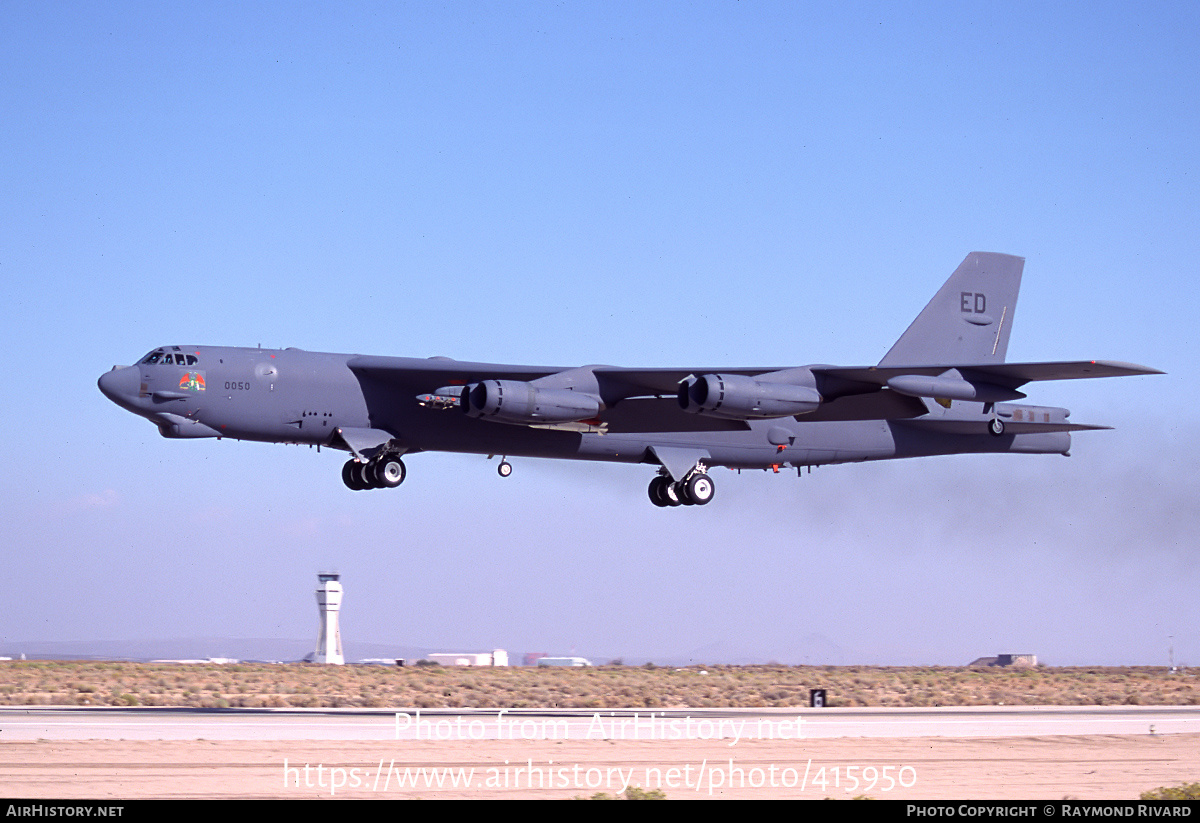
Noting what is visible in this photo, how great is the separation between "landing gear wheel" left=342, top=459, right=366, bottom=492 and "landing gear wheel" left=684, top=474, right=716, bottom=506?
835cm

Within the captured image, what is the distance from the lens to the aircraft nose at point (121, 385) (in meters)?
26.3

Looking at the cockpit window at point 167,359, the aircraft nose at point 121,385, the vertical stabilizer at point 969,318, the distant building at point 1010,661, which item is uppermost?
the vertical stabilizer at point 969,318

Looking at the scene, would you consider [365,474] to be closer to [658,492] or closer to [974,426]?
[658,492]

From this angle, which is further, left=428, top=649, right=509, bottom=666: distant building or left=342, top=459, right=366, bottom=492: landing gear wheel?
left=428, top=649, right=509, bottom=666: distant building

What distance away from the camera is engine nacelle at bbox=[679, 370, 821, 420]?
2802 cm

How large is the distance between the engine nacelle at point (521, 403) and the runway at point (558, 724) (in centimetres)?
614

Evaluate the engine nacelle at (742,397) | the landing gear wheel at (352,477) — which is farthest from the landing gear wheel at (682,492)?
the landing gear wheel at (352,477)

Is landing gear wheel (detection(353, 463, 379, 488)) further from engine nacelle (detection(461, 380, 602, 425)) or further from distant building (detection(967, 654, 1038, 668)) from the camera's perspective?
distant building (detection(967, 654, 1038, 668))

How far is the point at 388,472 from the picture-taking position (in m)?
28.8

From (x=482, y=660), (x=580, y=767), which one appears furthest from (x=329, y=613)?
(x=580, y=767)

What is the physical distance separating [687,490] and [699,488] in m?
0.31

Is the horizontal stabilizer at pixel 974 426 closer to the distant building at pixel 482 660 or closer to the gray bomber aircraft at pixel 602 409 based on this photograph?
the gray bomber aircraft at pixel 602 409

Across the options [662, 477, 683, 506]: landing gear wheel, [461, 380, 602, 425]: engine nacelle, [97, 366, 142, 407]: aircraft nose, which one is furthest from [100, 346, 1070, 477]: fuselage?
[461, 380, 602, 425]: engine nacelle
